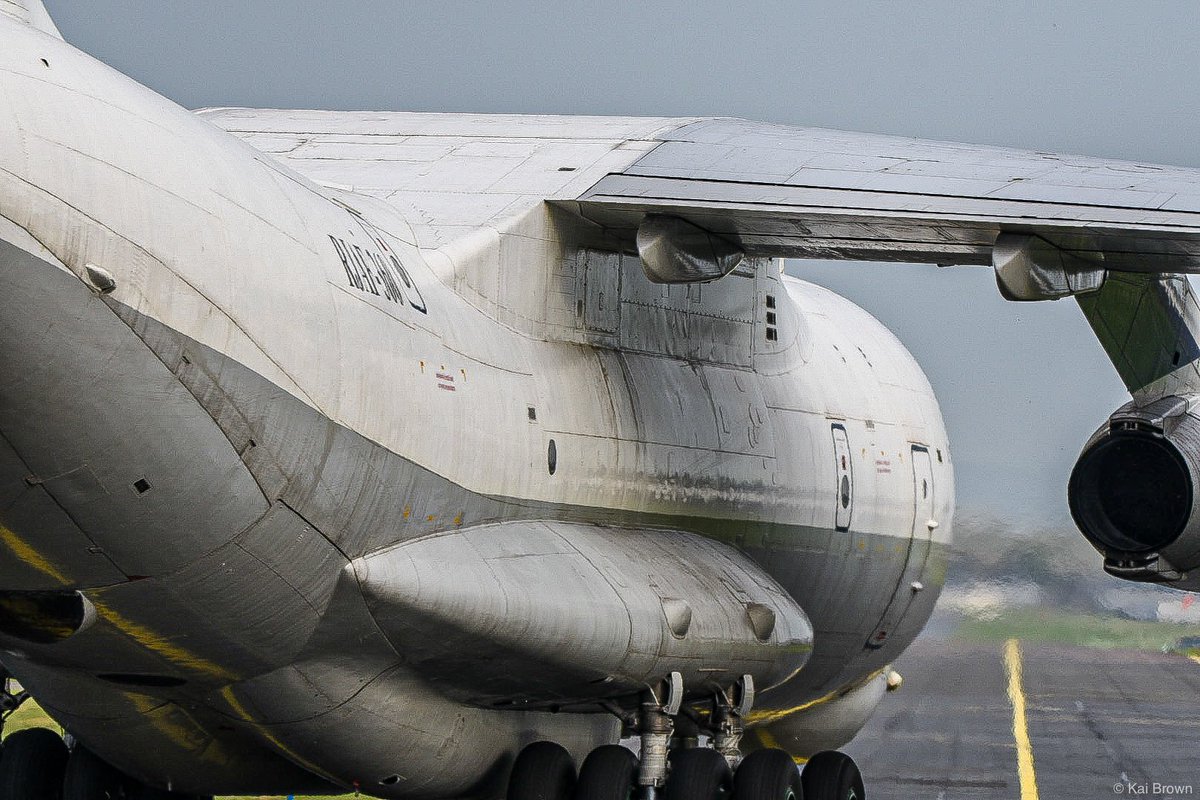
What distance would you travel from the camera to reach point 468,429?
8.45m

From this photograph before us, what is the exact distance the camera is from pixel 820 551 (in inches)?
462

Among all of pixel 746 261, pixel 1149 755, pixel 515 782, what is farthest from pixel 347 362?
pixel 1149 755

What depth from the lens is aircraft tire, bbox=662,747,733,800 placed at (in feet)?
30.7

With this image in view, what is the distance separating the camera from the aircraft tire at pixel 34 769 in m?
10.1

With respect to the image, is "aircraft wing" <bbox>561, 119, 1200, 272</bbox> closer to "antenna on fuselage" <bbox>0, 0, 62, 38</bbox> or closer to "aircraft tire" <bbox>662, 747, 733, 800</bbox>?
"aircraft tire" <bbox>662, 747, 733, 800</bbox>

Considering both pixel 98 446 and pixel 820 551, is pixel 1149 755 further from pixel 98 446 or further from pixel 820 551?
pixel 98 446

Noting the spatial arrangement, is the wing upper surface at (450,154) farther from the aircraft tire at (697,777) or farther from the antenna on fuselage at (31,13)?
the aircraft tire at (697,777)

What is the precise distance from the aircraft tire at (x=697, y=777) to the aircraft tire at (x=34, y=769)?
3175 millimetres

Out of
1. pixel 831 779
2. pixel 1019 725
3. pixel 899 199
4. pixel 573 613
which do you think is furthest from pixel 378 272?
pixel 1019 725

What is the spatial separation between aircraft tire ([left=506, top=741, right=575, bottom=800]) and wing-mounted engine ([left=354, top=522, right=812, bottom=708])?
238mm

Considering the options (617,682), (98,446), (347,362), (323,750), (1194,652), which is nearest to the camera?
(98,446)

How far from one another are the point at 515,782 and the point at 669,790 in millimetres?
745

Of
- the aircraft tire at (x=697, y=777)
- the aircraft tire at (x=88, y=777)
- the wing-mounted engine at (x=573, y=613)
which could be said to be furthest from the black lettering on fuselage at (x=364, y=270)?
the aircraft tire at (x=88, y=777)

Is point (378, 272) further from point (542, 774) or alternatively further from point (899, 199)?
point (542, 774)
